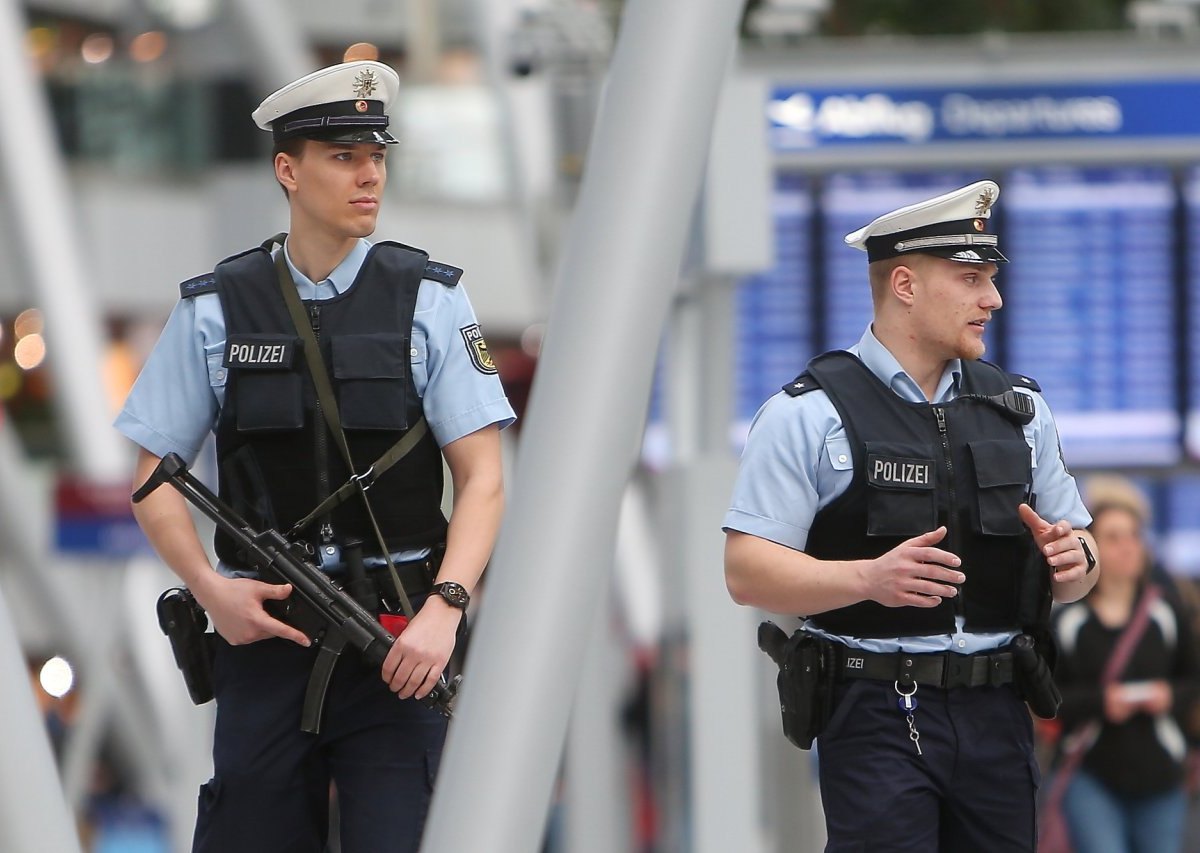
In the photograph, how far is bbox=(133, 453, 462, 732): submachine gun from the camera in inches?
153

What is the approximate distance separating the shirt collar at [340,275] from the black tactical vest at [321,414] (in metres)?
0.02

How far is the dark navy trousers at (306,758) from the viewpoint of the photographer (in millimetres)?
3918

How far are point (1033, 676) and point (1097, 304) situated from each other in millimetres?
9642

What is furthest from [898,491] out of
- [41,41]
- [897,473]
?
[41,41]

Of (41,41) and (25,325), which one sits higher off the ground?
(41,41)

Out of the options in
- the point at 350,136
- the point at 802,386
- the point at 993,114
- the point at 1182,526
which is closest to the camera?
the point at 350,136

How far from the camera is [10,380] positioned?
20.3 meters

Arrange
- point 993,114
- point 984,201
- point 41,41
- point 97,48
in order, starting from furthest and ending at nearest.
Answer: point 41,41, point 97,48, point 993,114, point 984,201

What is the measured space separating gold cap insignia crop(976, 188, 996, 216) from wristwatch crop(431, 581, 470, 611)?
129 cm

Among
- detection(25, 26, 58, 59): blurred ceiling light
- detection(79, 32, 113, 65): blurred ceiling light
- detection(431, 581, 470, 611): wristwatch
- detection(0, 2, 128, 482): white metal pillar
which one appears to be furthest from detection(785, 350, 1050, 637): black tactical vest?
detection(25, 26, 58, 59): blurred ceiling light

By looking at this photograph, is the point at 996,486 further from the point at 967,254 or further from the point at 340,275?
the point at 340,275

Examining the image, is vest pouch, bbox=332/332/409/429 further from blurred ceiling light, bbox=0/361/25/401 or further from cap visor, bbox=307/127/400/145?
blurred ceiling light, bbox=0/361/25/401

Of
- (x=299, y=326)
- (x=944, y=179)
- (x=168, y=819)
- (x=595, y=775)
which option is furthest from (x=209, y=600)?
(x=168, y=819)

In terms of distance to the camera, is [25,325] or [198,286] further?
[25,325]
